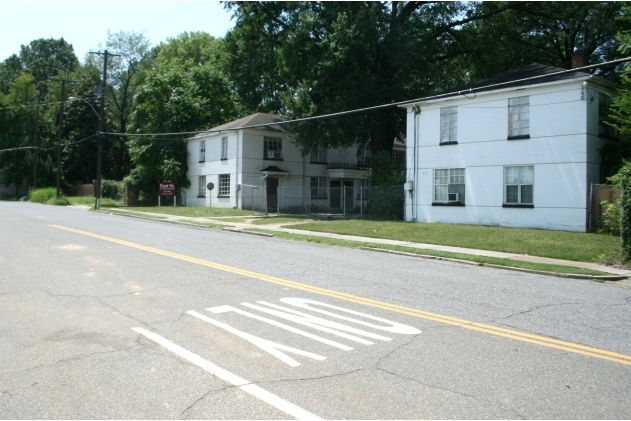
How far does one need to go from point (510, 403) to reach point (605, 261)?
11.6m

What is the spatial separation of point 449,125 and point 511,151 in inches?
137

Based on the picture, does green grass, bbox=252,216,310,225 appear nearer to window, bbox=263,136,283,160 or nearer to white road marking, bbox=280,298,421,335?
window, bbox=263,136,283,160

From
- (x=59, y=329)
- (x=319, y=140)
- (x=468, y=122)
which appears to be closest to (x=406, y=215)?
(x=468, y=122)

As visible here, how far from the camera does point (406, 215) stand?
27109mm

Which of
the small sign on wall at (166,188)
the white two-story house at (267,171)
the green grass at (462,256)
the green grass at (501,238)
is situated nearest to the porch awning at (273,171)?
the white two-story house at (267,171)

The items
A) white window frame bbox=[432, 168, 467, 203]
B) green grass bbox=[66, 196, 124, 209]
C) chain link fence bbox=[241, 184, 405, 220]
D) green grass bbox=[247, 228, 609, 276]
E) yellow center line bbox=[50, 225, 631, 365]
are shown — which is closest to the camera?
yellow center line bbox=[50, 225, 631, 365]

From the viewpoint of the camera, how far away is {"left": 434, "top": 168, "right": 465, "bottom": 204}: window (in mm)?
24891

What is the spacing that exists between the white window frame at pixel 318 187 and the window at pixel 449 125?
53.5 ft

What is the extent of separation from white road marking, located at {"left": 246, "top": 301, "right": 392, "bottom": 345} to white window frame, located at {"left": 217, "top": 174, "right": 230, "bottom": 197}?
30.6 m

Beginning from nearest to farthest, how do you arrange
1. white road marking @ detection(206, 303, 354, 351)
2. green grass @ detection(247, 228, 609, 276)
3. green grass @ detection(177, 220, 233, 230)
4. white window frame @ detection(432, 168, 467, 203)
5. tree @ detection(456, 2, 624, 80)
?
white road marking @ detection(206, 303, 354, 351), green grass @ detection(247, 228, 609, 276), green grass @ detection(177, 220, 233, 230), white window frame @ detection(432, 168, 467, 203), tree @ detection(456, 2, 624, 80)

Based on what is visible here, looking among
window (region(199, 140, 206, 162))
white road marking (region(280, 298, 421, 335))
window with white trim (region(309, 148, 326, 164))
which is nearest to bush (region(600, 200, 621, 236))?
white road marking (region(280, 298, 421, 335))

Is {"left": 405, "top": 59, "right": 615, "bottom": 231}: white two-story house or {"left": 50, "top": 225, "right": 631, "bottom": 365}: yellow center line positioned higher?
{"left": 405, "top": 59, "right": 615, "bottom": 231}: white two-story house

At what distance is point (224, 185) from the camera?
38719 mm

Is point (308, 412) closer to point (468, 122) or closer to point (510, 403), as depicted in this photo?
point (510, 403)
